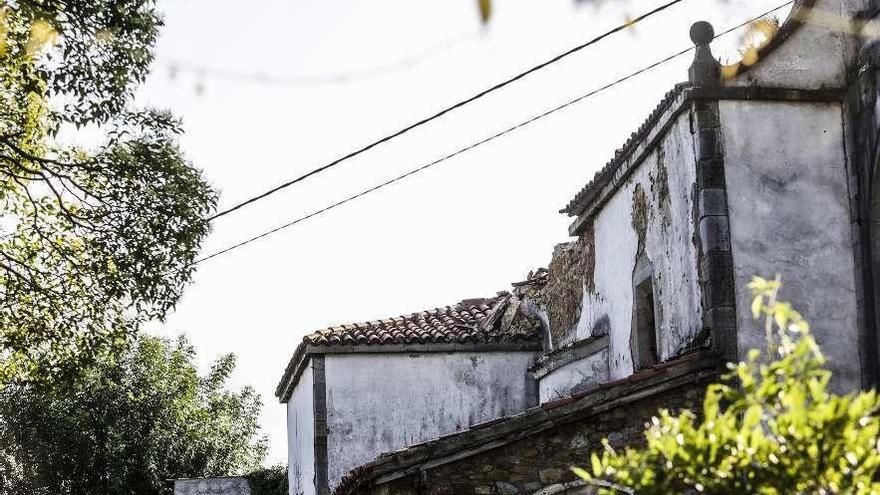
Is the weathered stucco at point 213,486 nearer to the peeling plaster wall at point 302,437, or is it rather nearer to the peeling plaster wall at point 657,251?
the peeling plaster wall at point 302,437

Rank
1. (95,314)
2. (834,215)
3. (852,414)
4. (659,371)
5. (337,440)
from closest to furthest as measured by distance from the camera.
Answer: (852,414) → (659,371) → (834,215) → (95,314) → (337,440)

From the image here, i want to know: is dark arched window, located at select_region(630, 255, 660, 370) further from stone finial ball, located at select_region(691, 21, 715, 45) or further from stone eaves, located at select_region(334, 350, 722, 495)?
stone finial ball, located at select_region(691, 21, 715, 45)

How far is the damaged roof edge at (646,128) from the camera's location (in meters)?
12.5

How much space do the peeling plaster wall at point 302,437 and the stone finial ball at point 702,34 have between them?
8.10 meters

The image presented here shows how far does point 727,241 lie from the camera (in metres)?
12.0

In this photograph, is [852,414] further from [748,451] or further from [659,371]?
[659,371]

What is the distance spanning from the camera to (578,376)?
1588cm

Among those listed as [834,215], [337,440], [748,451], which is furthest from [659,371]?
[337,440]

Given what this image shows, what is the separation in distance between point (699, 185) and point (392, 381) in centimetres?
711

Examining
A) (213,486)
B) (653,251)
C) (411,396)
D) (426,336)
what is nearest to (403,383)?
(411,396)

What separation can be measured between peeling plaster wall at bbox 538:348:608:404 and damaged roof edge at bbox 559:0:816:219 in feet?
6.51

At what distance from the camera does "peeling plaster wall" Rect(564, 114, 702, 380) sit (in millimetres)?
12578

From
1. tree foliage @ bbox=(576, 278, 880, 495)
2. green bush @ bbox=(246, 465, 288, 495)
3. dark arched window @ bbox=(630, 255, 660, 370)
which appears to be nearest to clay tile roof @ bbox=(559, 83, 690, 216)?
dark arched window @ bbox=(630, 255, 660, 370)

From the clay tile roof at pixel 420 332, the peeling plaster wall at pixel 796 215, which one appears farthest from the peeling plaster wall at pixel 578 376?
the peeling plaster wall at pixel 796 215
